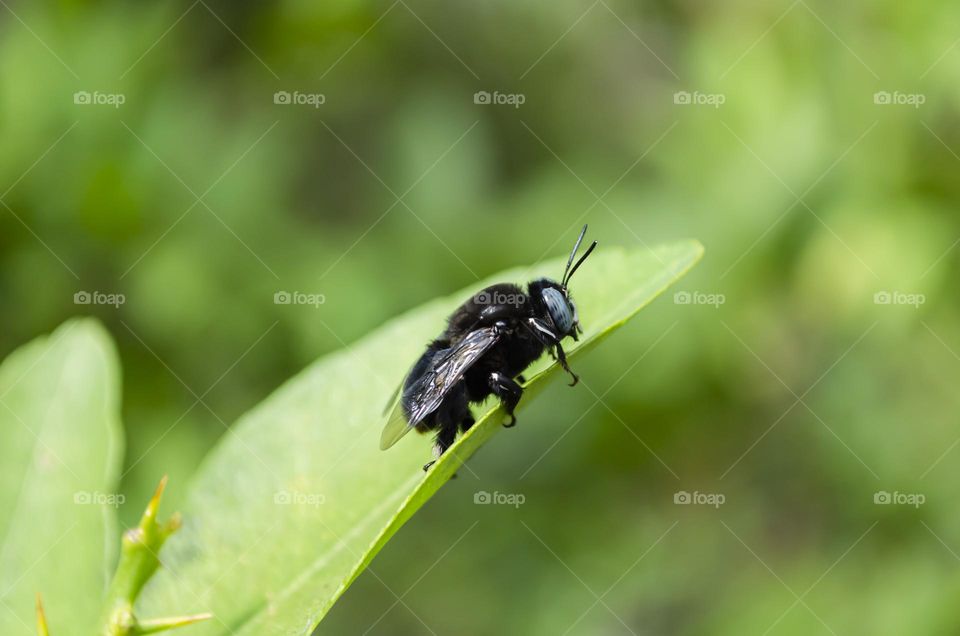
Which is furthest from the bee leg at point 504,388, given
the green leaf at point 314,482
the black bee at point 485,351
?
the green leaf at point 314,482

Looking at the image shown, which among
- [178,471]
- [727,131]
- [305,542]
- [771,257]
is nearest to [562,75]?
[727,131]

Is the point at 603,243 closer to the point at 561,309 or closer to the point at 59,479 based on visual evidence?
the point at 561,309

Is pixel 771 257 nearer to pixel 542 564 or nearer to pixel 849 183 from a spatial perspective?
pixel 849 183

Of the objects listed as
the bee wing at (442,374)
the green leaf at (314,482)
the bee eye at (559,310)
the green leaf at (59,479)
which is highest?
the bee eye at (559,310)

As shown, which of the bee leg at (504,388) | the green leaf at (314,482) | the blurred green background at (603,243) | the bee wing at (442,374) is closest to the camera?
the green leaf at (314,482)

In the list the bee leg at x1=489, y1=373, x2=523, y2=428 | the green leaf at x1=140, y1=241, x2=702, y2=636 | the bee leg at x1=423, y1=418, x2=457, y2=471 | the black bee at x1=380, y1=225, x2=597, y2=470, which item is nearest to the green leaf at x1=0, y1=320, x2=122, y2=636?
the green leaf at x1=140, y1=241, x2=702, y2=636

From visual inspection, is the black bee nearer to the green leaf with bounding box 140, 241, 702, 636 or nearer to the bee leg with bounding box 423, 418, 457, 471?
the bee leg with bounding box 423, 418, 457, 471

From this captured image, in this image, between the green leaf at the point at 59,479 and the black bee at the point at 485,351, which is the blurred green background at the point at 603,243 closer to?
the black bee at the point at 485,351
